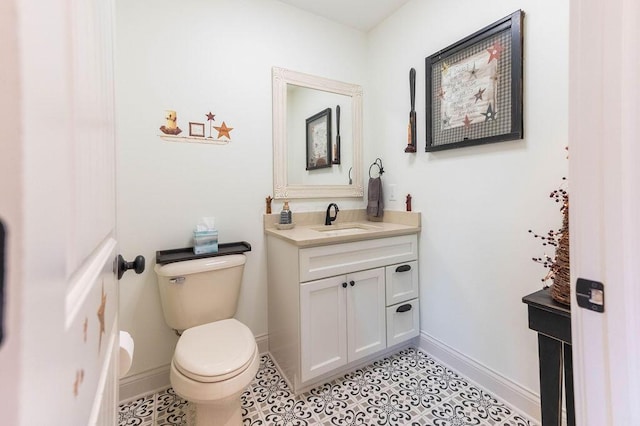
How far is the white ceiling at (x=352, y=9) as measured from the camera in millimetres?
1870

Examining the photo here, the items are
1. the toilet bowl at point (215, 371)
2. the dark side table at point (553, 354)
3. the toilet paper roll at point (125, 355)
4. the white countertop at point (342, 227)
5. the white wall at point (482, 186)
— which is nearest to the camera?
the toilet paper roll at point (125, 355)

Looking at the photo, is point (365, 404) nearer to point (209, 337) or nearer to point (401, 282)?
point (401, 282)

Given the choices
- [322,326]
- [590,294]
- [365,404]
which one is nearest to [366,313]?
[322,326]

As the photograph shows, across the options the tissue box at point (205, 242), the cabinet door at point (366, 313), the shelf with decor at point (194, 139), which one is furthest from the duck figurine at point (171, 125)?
the cabinet door at point (366, 313)

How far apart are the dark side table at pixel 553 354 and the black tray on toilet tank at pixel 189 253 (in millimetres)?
1414

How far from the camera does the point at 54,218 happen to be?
229mm

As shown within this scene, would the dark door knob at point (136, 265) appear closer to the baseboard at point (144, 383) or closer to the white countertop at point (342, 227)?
the white countertop at point (342, 227)

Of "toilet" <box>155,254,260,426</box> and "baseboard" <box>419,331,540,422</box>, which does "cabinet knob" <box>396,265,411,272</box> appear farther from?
"toilet" <box>155,254,260,426</box>

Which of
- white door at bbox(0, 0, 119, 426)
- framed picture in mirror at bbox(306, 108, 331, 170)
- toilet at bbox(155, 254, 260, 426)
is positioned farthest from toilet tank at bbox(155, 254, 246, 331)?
white door at bbox(0, 0, 119, 426)

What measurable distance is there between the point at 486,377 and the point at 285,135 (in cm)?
189

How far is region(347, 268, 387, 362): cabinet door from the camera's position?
1588 mm

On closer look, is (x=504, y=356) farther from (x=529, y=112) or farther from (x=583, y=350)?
(x=529, y=112)

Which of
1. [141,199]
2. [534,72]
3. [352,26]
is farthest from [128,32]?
[534,72]

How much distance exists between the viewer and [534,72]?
127cm
